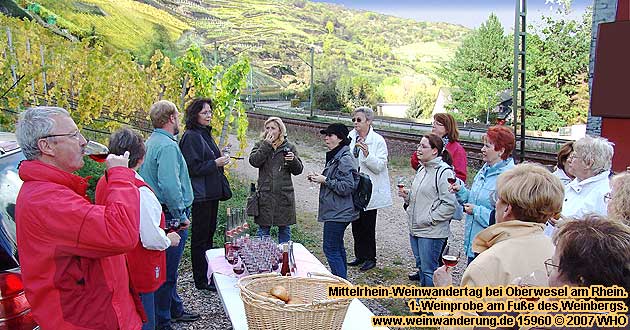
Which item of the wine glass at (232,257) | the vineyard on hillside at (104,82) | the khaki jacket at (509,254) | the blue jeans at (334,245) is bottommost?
the blue jeans at (334,245)

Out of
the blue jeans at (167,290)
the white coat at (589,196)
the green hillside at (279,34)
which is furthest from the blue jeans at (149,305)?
the green hillside at (279,34)

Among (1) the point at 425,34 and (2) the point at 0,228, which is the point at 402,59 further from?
(2) the point at 0,228

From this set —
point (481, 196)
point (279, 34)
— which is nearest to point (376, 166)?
point (481, 196)

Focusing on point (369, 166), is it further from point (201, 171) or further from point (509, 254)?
point (509, 254)

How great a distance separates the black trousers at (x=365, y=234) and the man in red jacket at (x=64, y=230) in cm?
350

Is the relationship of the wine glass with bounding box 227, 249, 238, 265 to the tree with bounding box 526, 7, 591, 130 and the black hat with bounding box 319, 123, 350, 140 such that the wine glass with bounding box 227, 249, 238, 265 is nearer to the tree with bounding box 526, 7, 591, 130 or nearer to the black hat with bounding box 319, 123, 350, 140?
the black hat with bounding box 319, 123, 350, 140

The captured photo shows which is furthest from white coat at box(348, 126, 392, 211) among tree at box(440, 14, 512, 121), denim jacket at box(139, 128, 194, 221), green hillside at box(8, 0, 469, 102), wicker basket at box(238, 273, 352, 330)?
tree at box(440, 14, 512, 121)

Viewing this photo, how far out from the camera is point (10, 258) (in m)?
2.03

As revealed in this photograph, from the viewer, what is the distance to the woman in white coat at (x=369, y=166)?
493 cm

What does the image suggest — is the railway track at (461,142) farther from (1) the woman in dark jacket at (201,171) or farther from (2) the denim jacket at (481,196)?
(1) the woman in dark jacket at (201,171)

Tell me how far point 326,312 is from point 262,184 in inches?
94.0

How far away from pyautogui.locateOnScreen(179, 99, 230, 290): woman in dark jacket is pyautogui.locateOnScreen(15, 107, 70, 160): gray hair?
2.20m

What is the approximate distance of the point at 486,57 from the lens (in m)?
28.3

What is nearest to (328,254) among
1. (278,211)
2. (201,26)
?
(278,211)
